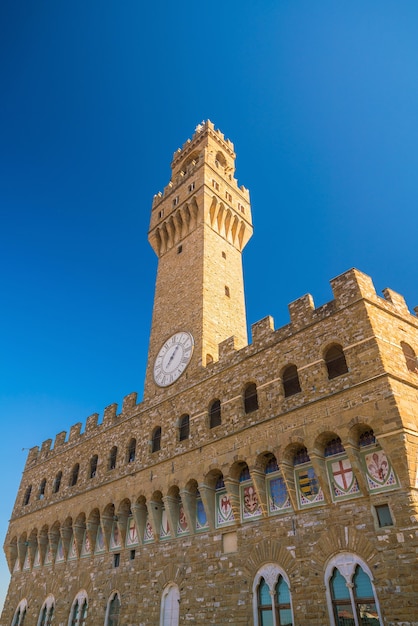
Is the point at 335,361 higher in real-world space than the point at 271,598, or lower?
higher

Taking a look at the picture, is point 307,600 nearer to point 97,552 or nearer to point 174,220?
point 97,552

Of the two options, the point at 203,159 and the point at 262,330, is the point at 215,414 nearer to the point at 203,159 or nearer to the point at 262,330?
the point at 262,330

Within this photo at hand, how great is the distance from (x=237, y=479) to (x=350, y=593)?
5.26 meters

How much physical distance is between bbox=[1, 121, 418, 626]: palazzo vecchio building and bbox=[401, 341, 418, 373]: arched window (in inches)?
3.8

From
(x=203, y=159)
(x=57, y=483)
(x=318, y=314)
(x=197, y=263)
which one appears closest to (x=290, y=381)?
(x=318, y=314)

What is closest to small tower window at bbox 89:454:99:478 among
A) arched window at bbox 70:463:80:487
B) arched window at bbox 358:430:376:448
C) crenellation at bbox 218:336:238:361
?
Answer: arched window at bbox 70:463:80:487

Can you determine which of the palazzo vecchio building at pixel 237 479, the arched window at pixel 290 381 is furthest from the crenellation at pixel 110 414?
the arched window at pixel 290 381

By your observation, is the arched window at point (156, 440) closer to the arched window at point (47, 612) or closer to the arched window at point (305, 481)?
the arched window at point (305, 481)

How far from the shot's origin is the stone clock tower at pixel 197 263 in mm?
22266

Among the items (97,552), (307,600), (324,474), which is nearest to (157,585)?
(97,552)

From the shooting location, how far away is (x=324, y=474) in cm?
1349

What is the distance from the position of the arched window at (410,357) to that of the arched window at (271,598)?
24.6 ft

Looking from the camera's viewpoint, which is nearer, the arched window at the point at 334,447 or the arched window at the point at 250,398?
the arched window at the point at 334,447

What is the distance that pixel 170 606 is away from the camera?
53.6 ft
